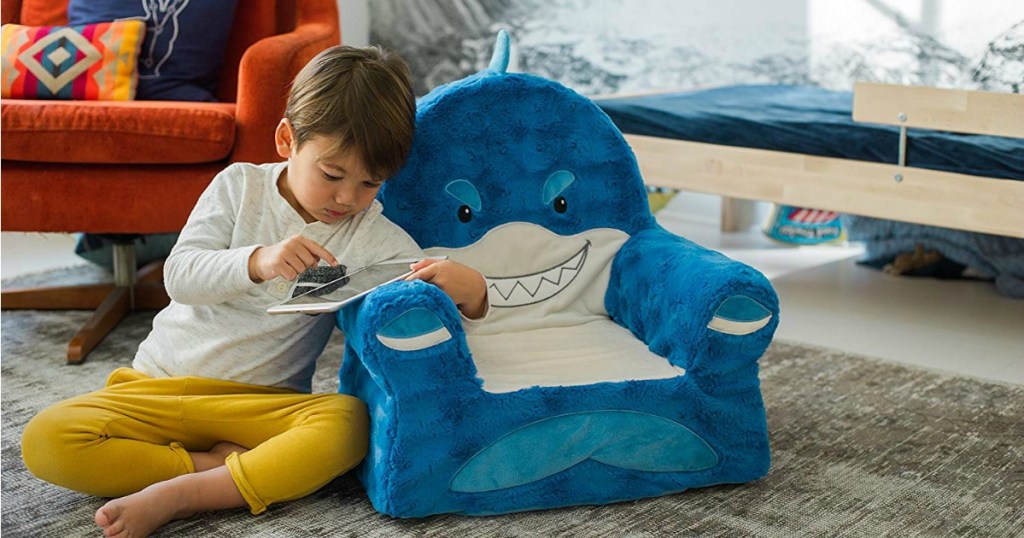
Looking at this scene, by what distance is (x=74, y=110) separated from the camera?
2.49 meters

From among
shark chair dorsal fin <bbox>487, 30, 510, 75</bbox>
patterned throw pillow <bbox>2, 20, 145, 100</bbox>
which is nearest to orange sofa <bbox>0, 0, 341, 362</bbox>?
patterned throw pillow <bbox>2, 20, 145, 100</bbox>

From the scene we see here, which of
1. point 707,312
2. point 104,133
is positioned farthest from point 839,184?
point 104,133

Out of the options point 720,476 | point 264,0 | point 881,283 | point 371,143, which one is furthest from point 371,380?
point 881,283

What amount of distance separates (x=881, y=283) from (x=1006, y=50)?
74 centimetres

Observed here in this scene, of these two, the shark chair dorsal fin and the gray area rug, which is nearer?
the gray area rug

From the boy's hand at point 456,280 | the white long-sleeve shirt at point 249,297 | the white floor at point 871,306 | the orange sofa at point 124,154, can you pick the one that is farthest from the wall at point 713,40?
the white long-sleeve shirt at point 249,297

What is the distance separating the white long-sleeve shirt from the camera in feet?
5.72

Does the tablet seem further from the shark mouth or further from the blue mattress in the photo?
the blue mattress

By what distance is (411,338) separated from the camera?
5.27ft

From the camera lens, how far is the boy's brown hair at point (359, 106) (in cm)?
164

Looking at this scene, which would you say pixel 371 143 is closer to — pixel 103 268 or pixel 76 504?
pixel 76 504

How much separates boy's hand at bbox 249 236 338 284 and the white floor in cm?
143

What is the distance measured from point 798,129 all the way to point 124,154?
1.59 metres

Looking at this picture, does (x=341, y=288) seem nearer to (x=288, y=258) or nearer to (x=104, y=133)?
(x=288, y=258)
